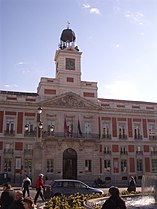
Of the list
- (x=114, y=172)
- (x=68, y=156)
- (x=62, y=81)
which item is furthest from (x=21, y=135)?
(x=114, y=172)

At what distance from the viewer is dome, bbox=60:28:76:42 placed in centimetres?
4444

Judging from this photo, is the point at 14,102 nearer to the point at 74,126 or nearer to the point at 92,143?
the point at 74,126

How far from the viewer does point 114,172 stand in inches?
1581

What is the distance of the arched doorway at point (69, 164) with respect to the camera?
38.6 metres

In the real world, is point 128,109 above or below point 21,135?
above

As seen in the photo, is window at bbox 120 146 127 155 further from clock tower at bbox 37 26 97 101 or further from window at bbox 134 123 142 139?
clock tower at bbox 37 26 97 101

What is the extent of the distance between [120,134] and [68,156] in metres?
8.44

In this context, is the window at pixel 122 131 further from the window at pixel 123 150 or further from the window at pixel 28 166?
the window at pixel 28 166

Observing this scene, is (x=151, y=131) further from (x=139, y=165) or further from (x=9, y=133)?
(x=9, y=133)

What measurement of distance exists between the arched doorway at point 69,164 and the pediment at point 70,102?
6.16 m

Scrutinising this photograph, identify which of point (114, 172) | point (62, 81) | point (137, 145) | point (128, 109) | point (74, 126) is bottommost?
point (114, 172)

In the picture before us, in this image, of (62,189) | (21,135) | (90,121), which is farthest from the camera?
(90,121)

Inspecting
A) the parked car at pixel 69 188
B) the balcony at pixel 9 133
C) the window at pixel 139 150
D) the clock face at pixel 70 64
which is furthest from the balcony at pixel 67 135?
the parked car at pixel 69 188

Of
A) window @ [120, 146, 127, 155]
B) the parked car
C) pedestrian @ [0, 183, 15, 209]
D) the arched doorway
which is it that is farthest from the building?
pedestrian @ [0, 183, 15, 209]
